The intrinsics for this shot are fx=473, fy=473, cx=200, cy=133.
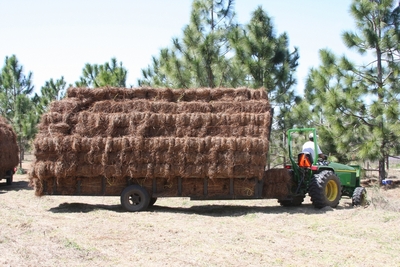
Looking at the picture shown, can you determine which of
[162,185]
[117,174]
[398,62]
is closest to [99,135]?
[117,174]

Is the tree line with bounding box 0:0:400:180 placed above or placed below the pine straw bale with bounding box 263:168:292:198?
above

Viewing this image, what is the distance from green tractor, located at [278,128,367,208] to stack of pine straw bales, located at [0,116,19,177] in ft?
40.2

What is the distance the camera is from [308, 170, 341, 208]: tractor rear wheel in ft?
40.1

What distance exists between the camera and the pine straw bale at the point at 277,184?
12250 millimetres

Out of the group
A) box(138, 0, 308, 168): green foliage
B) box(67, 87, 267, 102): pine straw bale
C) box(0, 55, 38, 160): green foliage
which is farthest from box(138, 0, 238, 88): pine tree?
box(0, 55, 38, 160): green foliage

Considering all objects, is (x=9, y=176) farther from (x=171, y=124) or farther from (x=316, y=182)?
(x=316, y=182)

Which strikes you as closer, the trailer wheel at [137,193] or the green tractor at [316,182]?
the trailer wheel at [137,193]

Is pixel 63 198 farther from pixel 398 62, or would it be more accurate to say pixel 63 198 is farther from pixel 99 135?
pixel 398 62

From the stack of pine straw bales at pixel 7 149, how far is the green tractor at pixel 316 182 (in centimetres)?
1224

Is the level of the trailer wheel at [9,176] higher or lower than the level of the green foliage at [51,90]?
lower

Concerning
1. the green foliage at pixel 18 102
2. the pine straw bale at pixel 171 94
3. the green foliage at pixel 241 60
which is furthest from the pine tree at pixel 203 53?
the green foliage at pixel 18 102

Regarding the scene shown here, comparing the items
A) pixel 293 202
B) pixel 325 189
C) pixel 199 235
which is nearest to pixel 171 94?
pixel 293 202

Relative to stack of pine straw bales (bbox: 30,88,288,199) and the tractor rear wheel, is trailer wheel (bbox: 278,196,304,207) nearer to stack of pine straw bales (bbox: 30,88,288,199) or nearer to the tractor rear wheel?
the tractor rear wheel

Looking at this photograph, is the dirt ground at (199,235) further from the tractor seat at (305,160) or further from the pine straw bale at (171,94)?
the pine straw bale at (171,94)
